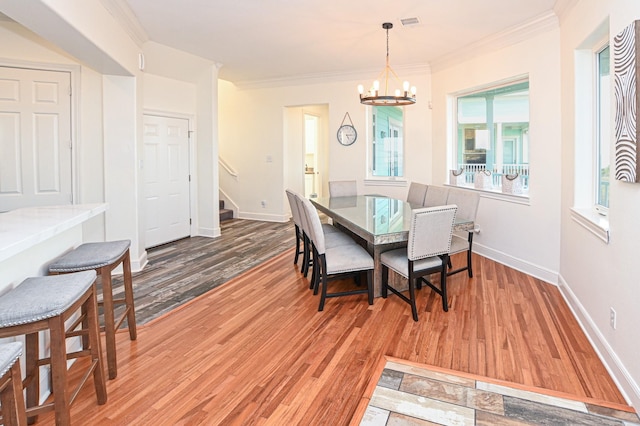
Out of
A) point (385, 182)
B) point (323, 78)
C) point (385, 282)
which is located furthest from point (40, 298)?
point (323, 78)

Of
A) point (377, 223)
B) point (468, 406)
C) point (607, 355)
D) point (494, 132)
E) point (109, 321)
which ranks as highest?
point (494, 132)

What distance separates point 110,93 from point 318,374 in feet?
11.8

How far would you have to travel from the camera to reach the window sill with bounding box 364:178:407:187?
6203mm

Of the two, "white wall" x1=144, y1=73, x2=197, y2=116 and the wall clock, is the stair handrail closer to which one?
"white wall" x1=144, y1=73, x2=197, y2=116

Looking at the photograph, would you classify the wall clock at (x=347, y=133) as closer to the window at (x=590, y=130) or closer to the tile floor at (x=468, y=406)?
the window at (x=590, y=130)

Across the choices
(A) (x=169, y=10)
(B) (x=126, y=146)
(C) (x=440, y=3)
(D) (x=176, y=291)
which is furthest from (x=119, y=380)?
(C) (x=440, y=3)

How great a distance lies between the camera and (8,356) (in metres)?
1.14

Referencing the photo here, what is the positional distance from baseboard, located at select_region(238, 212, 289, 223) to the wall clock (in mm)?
1830

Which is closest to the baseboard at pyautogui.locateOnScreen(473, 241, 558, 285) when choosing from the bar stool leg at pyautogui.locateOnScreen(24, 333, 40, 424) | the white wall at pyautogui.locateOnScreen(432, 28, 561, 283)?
the white wall at pyautogui.locateOnScreen(432, 28, 561, 283)

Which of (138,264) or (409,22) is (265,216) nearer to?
(138,264)

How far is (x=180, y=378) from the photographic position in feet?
7.18

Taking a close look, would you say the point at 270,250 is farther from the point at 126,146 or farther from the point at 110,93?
the point at 110,93

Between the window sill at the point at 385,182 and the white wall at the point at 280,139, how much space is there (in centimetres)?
7

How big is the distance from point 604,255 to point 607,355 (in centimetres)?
61
